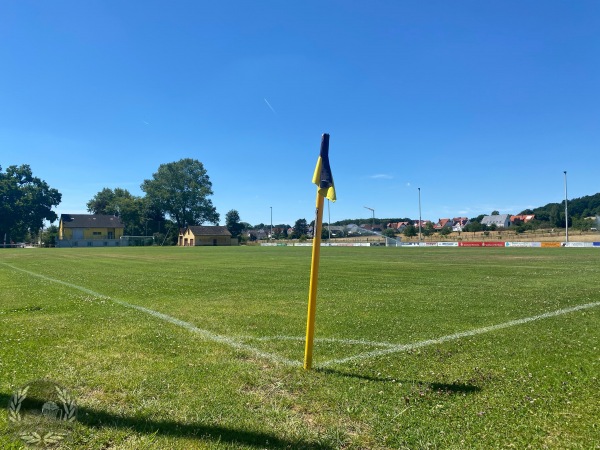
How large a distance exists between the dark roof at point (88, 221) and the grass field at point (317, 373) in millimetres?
105150

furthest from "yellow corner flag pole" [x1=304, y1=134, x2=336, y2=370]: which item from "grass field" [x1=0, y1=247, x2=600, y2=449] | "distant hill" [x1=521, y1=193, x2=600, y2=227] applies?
"distant hill" [x1=521, y1=193, x2=600, y2=227]

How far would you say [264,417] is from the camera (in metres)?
3.60

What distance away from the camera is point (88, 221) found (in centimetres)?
10506

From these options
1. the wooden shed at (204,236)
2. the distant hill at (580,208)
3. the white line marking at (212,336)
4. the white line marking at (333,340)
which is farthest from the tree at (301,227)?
the white line marking at (333,340)

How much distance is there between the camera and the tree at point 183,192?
11225 cm

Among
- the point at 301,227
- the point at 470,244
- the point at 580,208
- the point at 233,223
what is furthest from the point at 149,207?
the point at 580,208

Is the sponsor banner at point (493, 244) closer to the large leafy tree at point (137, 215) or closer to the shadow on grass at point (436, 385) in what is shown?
the shadow on grass at point (436, 385)

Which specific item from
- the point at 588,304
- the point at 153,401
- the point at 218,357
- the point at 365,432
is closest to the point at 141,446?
the point at 153,401

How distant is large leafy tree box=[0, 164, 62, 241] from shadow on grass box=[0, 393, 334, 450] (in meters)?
110

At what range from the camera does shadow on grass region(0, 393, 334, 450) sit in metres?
3.15

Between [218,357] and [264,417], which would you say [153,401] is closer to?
[264,417]

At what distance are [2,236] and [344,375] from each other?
117 metres

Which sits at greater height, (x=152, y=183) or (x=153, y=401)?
(x=152, y=183)

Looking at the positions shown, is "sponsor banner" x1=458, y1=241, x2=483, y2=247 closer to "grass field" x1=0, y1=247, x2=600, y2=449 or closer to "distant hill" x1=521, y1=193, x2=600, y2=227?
"distant hill" x1=521, y1=193, x2=600, y2=227
